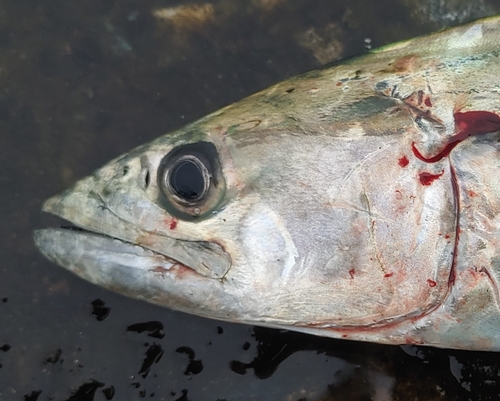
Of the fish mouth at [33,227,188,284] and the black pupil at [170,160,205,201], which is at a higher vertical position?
the black pupil at [170,160,205,201]

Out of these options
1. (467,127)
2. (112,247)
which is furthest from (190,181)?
(467,127)

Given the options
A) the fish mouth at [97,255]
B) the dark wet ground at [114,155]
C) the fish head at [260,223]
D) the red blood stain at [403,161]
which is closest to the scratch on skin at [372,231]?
the fish head at [260,223]

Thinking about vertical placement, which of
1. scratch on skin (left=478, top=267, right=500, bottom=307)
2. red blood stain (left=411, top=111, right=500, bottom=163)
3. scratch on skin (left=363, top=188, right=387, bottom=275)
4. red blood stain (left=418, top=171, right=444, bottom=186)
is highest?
red blood stain (left=411, top=111, right=500, bottom=163)

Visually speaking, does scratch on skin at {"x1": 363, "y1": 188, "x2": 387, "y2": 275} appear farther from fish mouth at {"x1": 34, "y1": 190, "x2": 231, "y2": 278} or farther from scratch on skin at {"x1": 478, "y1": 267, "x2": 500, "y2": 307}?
fish mouth at {"x1": 34, "y1": 190, "x2": 231, "y2": 278}

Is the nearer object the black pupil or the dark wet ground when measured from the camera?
the black pupil

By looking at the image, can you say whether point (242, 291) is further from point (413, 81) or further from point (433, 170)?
point (413, 81)

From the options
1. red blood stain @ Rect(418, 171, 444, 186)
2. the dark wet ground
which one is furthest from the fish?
the dark wet ground

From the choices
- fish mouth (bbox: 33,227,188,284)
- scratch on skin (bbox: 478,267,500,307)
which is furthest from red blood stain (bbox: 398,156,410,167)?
fish mouth (bbox: 33,227,188,284)
